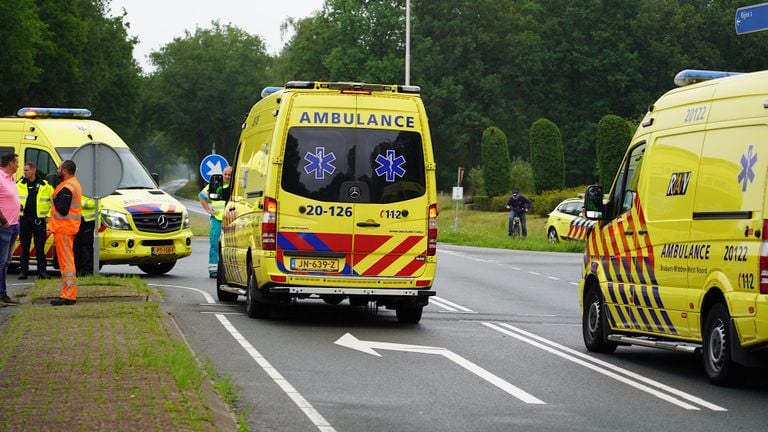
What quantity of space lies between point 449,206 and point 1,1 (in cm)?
2562

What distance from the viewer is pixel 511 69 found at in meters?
89.2

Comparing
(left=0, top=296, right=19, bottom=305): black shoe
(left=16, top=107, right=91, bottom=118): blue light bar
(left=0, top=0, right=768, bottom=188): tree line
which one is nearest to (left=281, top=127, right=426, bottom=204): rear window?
(left=0, top=296, right=19, bottom=305): black shoe

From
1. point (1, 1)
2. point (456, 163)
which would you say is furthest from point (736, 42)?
point (1, 1)

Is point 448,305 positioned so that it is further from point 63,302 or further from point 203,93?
point 203,93

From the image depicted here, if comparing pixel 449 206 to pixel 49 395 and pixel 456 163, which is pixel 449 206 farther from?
pixel 49 395

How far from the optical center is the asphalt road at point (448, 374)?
31.5ft

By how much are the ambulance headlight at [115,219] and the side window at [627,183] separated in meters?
11.2

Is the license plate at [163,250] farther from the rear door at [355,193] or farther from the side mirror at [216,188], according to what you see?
the rear door at [355,193]

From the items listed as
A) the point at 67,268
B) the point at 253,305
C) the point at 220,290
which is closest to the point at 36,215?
the point at 220,290

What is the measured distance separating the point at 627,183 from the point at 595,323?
1.55 meters

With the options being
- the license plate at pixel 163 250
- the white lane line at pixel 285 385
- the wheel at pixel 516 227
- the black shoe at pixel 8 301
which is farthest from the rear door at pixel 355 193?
the wheel at pixel 516 227

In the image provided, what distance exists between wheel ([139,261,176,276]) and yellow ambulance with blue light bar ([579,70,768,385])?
486 inches

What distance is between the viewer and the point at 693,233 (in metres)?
12.1

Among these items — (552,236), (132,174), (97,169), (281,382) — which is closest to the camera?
(281,382)
